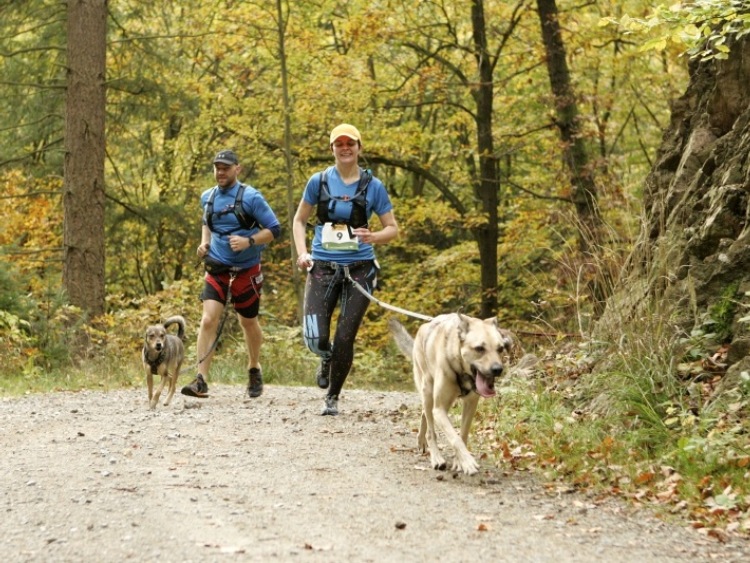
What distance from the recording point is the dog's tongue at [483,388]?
6201 millimetres

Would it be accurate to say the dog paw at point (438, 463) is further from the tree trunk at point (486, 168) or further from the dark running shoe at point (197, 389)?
the tree trunk at point (486, 168)

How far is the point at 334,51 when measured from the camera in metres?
23.5

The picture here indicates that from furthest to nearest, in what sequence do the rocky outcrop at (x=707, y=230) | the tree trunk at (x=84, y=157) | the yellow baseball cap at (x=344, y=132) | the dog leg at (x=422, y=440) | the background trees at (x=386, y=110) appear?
1. the background trees at (x=386, y=110)
2. the tree trunk at (x=84, y=157)
3. the yellow baseball cap at (x=344, y=132)
4. the rocky outcrop at (x=707, y=230)
5. the dog leg at (x=422, y=440)

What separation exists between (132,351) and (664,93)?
12.9 m


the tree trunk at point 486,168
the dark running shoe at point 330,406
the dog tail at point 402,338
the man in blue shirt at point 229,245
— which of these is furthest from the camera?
the tree trunk at point 486,168

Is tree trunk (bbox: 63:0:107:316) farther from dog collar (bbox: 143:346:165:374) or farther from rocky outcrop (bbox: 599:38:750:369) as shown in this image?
rocky outcrop (bbox: 599:38:750:369)

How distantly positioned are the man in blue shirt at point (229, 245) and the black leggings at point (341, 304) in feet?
3.61

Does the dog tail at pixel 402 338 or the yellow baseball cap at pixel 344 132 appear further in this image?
the yellow baseball cap at pixel 344 132

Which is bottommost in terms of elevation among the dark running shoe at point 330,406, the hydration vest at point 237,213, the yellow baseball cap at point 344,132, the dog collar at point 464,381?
the dark running shoe at point 330,406

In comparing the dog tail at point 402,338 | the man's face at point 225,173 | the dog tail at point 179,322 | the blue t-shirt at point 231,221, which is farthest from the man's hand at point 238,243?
the dog tail at point 402,338

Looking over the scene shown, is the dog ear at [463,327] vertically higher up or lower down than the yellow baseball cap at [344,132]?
lower down

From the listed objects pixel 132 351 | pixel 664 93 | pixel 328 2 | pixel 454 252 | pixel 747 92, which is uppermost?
pixel 328 2

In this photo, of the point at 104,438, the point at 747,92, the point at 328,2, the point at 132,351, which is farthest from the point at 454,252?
the point at 104,438

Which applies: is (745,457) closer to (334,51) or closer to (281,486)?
(281,486)
